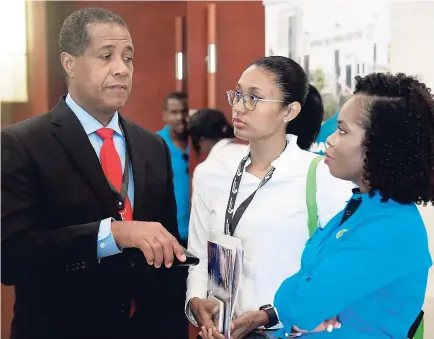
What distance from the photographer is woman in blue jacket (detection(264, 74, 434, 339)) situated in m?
1.06

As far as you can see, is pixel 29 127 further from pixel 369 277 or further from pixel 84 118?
pixel 369 277

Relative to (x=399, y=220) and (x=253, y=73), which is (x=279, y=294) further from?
(x=253, y=73)

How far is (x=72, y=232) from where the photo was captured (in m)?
1.32

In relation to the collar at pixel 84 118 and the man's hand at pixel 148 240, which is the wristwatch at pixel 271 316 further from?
the collar at pixel 84 118

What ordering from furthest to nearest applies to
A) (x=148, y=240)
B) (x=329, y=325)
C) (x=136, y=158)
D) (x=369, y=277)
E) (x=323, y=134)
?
(x=323, y=134), (x=136, y=158), (x=148, y=240), (x=329, y=325), (x=369, y=277)

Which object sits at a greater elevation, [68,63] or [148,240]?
[68,63]

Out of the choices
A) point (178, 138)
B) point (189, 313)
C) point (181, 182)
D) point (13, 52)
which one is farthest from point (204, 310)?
point (13, 52)

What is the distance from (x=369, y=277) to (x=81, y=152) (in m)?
0.80

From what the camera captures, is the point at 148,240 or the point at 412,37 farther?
the point at 412,37

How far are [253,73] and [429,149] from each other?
0.56m

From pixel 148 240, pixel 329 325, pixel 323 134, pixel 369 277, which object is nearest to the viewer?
pixel 369 277

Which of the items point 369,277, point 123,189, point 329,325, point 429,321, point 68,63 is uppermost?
point 68,63

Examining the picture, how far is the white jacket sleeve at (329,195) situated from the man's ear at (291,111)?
0.19 metres

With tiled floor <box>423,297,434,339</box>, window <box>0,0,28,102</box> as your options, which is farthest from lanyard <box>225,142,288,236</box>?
tiled floor <box>423,297,434,339</box>
